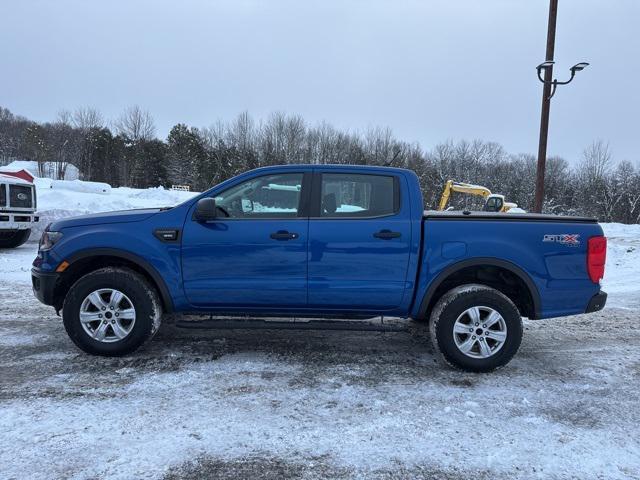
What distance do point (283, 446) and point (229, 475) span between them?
415 mm

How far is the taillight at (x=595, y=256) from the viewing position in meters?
4.11

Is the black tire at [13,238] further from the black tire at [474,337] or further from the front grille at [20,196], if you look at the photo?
the black tire at [474,337]

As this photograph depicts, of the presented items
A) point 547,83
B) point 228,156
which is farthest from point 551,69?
point 228,156

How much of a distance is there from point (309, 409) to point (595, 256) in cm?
290

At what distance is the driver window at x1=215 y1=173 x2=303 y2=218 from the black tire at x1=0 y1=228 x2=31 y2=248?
9.77m

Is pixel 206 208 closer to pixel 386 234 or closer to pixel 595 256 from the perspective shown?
pixel 386 234

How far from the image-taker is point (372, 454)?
286 cm

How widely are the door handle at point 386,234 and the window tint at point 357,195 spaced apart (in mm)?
203

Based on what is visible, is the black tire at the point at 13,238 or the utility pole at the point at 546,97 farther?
the black tire at the point at 13,238

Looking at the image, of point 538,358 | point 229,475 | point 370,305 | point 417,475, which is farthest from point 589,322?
point 229,475

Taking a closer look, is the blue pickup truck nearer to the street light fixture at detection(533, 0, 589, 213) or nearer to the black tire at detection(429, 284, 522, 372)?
the black tire at detection(429, 284, 522, 372)

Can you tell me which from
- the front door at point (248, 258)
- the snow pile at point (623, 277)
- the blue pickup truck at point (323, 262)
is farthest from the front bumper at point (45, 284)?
the snow pile at point (623, 277)

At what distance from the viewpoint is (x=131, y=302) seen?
13.8ft

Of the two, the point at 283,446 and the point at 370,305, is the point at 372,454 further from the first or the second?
the point at 370,305
